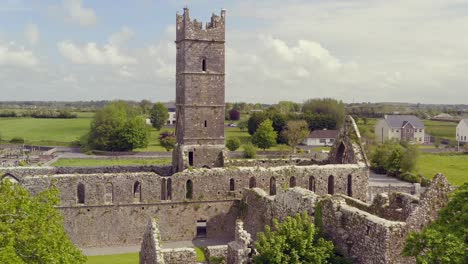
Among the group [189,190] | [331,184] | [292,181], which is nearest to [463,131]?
[331,184]

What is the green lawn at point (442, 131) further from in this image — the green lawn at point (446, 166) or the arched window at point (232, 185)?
the arched window at point (232, 185)

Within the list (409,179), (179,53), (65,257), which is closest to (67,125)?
(409,179)

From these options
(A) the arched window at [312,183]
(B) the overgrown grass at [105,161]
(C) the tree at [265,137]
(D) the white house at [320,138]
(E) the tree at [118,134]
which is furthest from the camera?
(D) the white house at [320,138]

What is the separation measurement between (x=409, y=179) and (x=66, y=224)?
137ft

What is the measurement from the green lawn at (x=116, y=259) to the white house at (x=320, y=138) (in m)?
81.4

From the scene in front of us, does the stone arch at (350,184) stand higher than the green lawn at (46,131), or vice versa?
the stone arch at (350,184)

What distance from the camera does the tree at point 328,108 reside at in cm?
11788

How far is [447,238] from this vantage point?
1195 centimetres

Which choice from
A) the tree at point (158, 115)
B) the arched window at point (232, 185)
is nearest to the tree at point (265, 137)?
the tree at point (158, 115)

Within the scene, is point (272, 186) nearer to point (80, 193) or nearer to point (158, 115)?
point (80, 193)

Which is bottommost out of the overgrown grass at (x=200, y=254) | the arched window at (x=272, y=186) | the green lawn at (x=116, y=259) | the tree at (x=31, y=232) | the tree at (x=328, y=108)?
the green lawn at (x=116, y=259)

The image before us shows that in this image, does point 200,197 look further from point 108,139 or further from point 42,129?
point 42,129

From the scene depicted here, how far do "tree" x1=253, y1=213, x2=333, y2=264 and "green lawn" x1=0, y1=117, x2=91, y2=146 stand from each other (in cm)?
9512

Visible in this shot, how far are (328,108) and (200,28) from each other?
9281 centimetres
